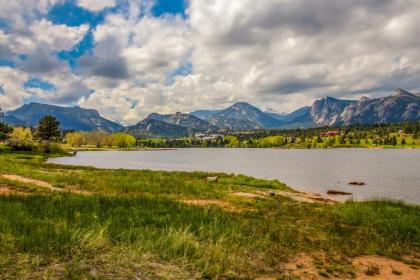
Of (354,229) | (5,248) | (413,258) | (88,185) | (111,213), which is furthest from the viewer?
(88,185)

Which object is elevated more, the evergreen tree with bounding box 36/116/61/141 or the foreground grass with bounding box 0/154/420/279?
the evergreen tree with bounding box 36/116/61/141

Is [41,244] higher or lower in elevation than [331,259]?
higher

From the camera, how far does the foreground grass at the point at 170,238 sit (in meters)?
9.72

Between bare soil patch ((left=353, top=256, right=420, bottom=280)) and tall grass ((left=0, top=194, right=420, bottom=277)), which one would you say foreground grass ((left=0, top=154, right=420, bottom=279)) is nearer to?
tall grass ((left=0, top=194, right=420, bottom=277))

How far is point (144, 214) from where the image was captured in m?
16.6

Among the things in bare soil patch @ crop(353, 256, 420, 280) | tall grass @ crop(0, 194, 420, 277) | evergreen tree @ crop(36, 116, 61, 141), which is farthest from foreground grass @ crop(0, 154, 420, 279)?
evergreen tree @ crop(36, 116, 61, 141)

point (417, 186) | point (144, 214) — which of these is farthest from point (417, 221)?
point (417, 186)

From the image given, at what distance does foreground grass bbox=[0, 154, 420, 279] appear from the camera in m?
9.72

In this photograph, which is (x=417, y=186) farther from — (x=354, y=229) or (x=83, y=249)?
(x=83, y=249)

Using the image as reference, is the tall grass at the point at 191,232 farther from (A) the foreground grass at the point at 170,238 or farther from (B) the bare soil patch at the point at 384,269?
(B) the bare soil patch at the point at 384,269

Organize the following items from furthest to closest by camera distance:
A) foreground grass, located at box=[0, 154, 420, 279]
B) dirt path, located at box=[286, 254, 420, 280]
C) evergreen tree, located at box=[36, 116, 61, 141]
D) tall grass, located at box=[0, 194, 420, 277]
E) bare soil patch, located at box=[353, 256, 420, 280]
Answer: evergreen tree, located at box=[36, 116, 61, 141], bare soil patch, located at box=[353, 256, 420, 280], dirt path, located at box=[286, 254, 420, 280], tall grass, located at box=[0, 194, 420, 277], foreground grass, located at box=[0, 154, 420, 279]

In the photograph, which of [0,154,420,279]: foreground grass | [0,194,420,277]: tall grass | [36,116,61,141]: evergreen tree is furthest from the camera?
[36,116,61,141]: evergreen tree

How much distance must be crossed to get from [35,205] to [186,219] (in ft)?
25.4

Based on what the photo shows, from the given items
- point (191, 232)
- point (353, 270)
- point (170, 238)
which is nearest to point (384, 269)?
point (353, 270)
